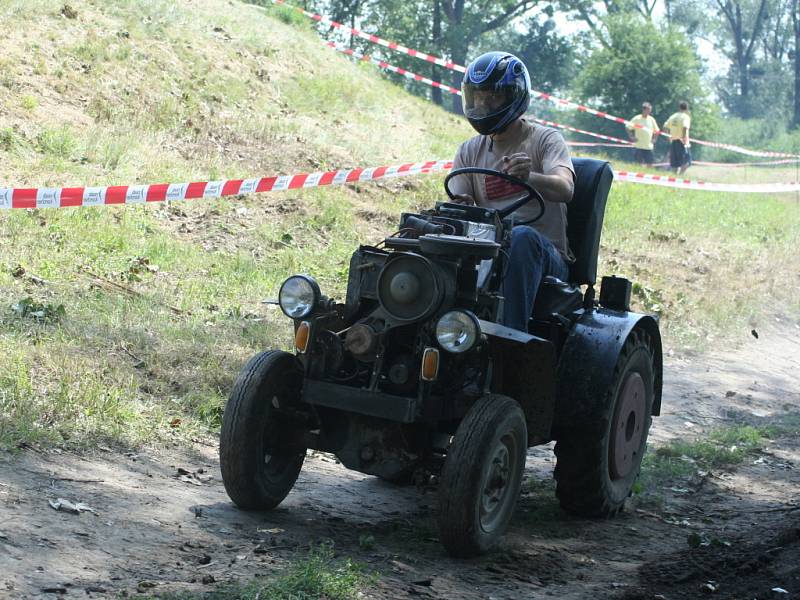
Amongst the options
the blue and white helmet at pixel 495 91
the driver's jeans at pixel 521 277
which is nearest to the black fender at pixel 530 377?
the driver's jeans at pixel 521 277

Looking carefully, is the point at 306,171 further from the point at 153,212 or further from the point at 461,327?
the point at 461,327

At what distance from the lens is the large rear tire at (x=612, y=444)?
6.08m

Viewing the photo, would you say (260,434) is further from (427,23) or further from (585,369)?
(427,23)

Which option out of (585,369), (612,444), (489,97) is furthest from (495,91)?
(612,444)

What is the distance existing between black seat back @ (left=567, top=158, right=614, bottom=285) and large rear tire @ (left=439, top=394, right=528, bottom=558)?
1.53 metres

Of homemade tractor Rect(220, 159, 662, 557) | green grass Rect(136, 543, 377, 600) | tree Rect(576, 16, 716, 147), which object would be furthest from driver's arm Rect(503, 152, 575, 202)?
tree Rect(576, 16, 716, 147)

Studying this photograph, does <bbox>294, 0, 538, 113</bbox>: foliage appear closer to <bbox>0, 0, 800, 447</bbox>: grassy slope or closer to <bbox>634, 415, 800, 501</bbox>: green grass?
<bbox>0, 0, 800, 447</bbox>: grassy slope

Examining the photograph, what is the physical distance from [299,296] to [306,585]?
5.13 feet

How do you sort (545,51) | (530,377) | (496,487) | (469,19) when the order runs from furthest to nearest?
(545,51) → (469,19) → (530,377) → (496,487)

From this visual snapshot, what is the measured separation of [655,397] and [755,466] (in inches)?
61.0

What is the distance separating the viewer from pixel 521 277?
5758mm

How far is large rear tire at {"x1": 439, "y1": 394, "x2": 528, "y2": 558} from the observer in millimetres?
5020

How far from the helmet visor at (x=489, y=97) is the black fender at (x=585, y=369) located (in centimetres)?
126

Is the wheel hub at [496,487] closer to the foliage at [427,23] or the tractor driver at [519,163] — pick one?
the tractor driver at [519,163]
